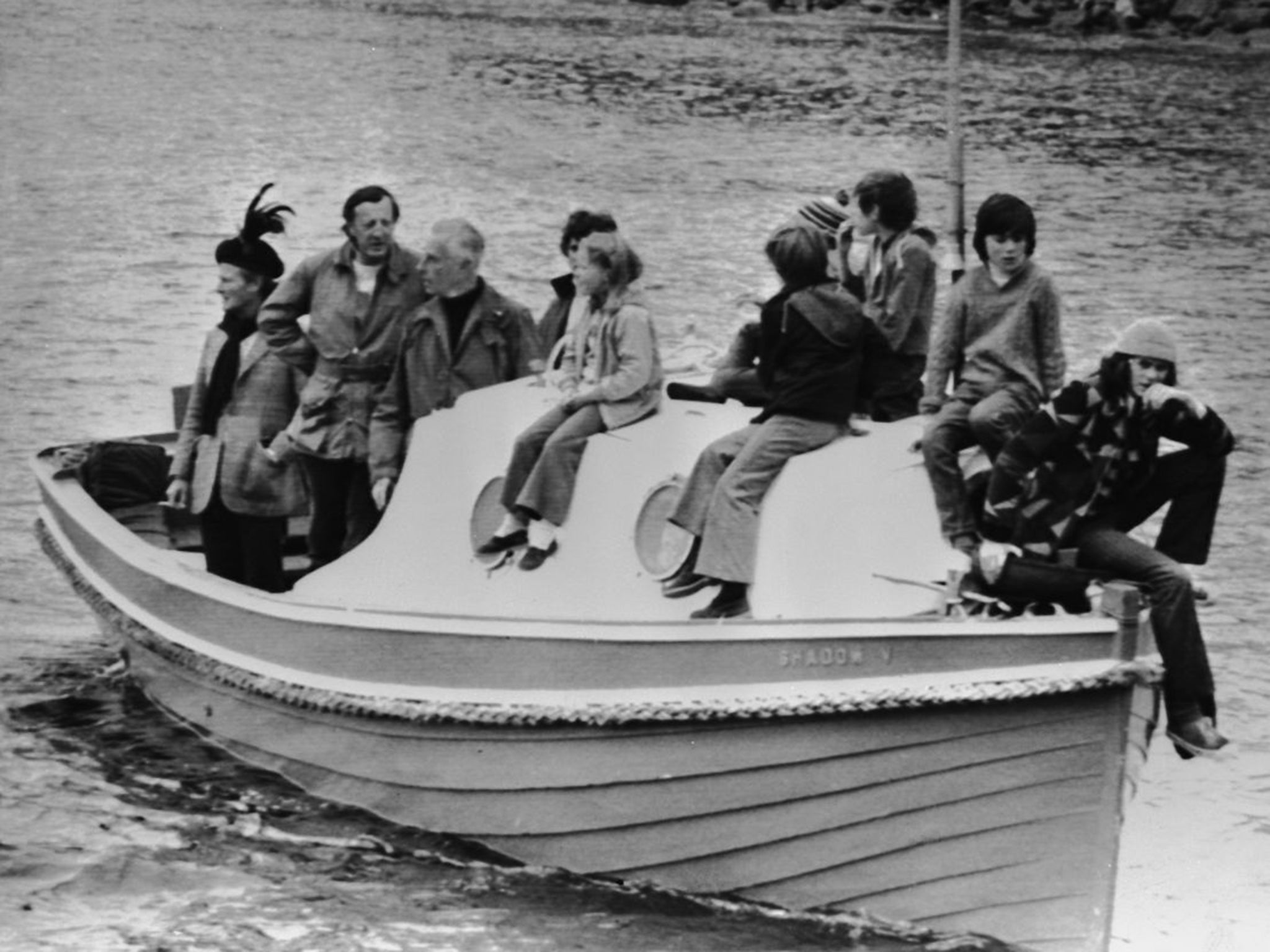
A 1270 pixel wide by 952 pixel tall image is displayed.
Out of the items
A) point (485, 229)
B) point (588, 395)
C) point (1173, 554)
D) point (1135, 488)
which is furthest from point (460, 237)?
point (485, 229)

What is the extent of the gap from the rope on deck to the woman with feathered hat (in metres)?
0.61

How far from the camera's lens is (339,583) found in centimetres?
1127

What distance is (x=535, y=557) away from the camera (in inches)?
420

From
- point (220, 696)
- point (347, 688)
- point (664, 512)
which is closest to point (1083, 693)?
point (664, 512)

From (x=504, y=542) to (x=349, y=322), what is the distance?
117 centimetres

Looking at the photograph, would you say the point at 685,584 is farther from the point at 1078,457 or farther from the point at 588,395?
the point at 1078,457

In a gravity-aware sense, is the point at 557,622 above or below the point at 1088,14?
below

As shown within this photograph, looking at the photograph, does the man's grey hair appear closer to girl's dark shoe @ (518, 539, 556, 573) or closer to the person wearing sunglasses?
girl's dark shoe @ (518, 539, 556, 573)

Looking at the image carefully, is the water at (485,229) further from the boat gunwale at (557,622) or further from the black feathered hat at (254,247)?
the black feathered hat at (254,247)

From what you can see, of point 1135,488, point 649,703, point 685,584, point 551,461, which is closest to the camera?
point 1135,488

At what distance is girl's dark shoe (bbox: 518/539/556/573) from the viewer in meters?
10.6

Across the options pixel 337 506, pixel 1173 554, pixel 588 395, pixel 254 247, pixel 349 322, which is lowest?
pixel 337 506

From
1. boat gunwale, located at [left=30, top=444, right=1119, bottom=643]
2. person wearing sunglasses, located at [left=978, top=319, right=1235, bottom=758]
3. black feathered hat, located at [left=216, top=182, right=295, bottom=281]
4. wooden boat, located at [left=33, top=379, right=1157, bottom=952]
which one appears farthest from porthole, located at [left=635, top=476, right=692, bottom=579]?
black feathered hat, located at [left=216, top=182, right=295, bottom=281]

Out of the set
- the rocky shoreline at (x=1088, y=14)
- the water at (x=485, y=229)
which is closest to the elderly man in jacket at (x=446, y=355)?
the water at (x=485, y=229)
